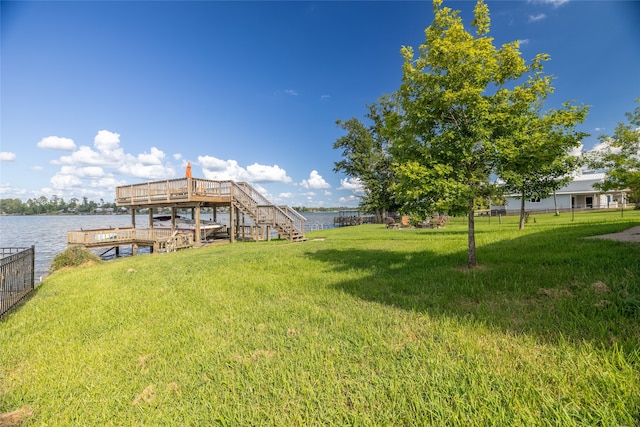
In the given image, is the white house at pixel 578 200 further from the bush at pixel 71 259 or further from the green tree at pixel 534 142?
the bush at pixel 71 259

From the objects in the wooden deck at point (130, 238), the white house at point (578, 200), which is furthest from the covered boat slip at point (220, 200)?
the white house at point (578, 200)

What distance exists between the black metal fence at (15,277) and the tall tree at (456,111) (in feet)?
30.9

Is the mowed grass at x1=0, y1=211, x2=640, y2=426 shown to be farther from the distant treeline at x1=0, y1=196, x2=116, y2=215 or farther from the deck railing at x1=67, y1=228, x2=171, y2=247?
the distant treeline at x1=0, y1=196, x2=116, y2=215

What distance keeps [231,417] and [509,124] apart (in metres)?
7.79

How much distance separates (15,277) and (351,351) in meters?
8.79

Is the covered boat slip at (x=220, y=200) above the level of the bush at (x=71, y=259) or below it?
above

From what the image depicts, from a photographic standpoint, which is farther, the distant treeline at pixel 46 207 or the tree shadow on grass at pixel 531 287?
the distant treeline at pixel 46 207

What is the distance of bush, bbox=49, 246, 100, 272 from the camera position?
15008 mm

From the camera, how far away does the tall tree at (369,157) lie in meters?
36.2

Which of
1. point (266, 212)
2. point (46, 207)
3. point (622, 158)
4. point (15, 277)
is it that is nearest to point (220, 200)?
point (266, 212)

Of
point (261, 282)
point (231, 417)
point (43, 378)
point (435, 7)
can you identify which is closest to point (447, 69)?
point (435, 7)

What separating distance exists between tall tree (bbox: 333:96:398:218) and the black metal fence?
29.6 meters

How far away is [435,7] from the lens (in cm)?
761

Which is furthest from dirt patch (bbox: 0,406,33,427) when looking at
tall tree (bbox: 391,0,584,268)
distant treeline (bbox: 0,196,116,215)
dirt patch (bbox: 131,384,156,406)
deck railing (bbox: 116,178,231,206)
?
distant treeline (bbox: 0,196,116,215)
